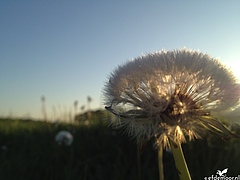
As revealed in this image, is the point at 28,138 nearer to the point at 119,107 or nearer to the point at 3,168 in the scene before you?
the point at 3,168

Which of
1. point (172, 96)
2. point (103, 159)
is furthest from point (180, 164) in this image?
point (103, 159)

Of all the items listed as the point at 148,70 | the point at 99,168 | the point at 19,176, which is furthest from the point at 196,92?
the point at 19,176

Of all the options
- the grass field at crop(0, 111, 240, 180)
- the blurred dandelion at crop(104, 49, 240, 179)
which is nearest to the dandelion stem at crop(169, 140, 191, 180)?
the blurred dandelion at crop(104, 49, 240, 179)

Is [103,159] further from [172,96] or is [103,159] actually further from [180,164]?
[180,164]

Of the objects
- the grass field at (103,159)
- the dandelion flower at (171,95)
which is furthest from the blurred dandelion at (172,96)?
the grass field at (103,159)

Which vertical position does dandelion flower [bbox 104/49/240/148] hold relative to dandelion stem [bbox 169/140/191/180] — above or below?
above

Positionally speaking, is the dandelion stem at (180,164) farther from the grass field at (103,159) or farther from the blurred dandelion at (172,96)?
the grass field at (103,159)

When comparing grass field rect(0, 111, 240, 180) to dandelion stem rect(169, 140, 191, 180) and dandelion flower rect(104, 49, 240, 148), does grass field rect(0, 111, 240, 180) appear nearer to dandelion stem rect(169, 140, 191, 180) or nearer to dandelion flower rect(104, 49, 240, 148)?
dandelion flower rect(104, 49, 240, 148)
